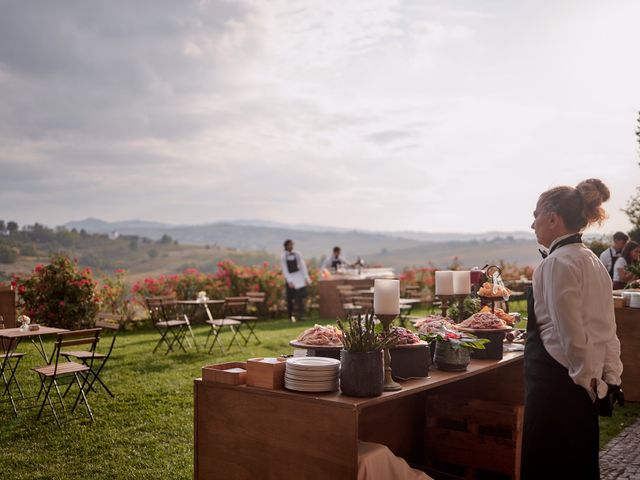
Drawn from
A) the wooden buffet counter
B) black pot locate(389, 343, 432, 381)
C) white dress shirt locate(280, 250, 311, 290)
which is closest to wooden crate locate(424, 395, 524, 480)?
the wooden buffet counter

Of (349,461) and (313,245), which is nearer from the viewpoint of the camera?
(349,461)

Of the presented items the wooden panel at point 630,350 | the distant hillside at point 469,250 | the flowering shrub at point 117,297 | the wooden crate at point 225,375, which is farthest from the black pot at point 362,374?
the distant hillside at point 469,250

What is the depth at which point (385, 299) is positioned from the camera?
3.10m

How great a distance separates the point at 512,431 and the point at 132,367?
573 cm

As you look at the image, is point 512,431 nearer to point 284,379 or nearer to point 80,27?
point 284,379

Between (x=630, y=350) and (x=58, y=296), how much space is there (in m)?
9.58

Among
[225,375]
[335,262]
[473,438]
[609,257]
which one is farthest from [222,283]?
[225,375]

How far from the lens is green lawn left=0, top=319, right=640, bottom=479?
454 cm

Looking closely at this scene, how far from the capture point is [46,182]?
34344 mm

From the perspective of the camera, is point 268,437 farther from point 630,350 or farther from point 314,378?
point 630,350

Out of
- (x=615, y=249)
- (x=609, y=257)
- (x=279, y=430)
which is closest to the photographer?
(x=279, y=430)

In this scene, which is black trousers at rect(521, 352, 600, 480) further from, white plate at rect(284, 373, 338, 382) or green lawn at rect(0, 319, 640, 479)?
green lawn at rect(0, 319, 640, 479)

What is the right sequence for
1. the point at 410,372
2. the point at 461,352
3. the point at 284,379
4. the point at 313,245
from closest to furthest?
the point at 284,379 → the point at 410,372 → the point at 461,352 → the point at 313,245

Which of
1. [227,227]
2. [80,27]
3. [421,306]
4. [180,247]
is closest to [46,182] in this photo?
[180,247]
